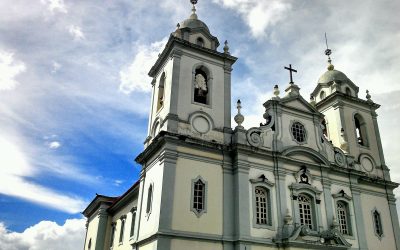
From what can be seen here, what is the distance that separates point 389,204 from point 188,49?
50.5ft

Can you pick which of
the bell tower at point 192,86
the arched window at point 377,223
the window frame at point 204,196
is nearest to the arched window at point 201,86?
the bell tower at point 192,86

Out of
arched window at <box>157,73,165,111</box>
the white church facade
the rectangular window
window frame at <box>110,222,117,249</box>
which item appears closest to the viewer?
the white church facade

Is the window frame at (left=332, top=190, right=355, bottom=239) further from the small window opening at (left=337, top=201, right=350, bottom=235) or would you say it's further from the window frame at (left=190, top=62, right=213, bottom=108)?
the window frame at (left=190, top=62, right=213, bottom=108)

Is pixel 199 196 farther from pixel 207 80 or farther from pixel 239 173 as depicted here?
pixel 207 80

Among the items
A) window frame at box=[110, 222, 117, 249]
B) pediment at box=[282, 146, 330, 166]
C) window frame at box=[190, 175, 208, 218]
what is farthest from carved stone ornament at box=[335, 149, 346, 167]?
window frame at box=[110, 222, 117, 249]

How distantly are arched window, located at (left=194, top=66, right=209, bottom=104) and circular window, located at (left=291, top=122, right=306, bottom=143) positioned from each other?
532cm

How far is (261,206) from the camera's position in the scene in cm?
1889

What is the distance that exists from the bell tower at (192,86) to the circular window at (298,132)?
4034mm

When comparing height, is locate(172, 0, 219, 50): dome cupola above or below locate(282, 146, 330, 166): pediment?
above

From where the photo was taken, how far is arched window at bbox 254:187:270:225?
60.8 feet

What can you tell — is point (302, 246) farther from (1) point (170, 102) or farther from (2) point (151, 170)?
(1) point (170, 102)

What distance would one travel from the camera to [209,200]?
17.9 meters

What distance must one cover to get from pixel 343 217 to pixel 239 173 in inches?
280

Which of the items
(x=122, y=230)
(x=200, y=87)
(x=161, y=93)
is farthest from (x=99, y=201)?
(x=200, y=87)
